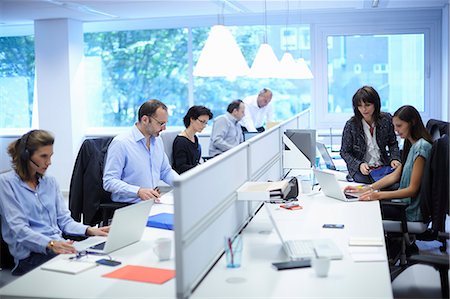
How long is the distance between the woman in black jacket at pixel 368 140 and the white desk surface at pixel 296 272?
4.26 ft

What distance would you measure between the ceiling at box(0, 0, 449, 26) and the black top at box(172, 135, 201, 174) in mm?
1999

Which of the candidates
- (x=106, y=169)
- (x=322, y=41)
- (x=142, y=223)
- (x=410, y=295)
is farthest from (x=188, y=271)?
(x=322, y=41)

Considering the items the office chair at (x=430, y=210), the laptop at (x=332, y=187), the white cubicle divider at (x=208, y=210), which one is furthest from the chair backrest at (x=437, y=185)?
the white cubicle divider at (x=208, y=210)

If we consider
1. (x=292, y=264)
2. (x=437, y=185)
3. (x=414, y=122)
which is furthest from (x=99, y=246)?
(x=414, y=122)

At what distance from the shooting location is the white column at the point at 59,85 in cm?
814

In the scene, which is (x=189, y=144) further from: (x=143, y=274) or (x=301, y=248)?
(x=143, y=274)

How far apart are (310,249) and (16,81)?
775 centimetres

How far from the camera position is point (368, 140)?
4.41 metres

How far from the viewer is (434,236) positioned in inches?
140

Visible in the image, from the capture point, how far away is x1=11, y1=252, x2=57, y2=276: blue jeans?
2.69 meters

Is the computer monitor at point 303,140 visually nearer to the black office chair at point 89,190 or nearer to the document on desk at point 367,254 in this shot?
the black office chair at point 89,190

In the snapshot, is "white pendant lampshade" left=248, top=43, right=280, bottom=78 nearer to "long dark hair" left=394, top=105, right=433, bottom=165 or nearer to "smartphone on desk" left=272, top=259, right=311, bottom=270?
"long dark hair" left=394, top=105, right=433, bottom=165

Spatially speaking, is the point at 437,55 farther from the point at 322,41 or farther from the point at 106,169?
the point at 106,169

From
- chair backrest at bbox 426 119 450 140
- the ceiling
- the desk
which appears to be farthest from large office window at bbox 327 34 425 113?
the desk
